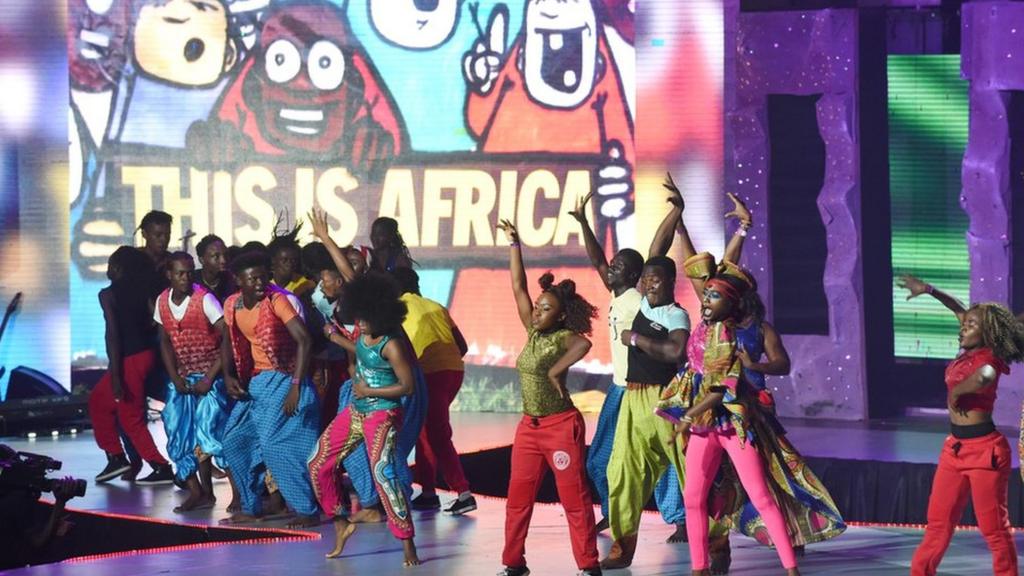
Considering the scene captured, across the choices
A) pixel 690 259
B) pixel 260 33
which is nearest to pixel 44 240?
pixel 260 33

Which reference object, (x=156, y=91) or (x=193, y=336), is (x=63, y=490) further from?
(x=156, y=91)

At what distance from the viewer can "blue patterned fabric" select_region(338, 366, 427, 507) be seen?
815 centimetres

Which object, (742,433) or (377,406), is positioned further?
(377,406)

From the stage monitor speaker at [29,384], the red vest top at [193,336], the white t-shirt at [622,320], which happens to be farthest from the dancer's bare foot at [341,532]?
the stage monitor speaker at [29,384]

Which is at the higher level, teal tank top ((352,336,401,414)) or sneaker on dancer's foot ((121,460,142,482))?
teal tank top ((352,336,401,414))

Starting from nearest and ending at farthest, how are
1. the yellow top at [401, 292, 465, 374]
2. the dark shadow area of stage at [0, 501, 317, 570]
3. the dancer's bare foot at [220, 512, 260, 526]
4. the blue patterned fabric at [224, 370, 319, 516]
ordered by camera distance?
1. the blue patterned fabric at [224, 370, 319, 516]
2. the dark shadow area of stage at [0, 501, 317, 570]
3. the dancer's bare foot at [220, 512, 260, 526]
4. the yellow top at [401, 292, 465, 374]

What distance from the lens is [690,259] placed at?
7.68 meters

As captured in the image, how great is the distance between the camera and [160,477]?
34.6 feet

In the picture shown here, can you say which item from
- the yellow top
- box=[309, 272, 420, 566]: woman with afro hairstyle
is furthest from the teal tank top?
the yellow top

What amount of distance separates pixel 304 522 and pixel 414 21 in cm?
555

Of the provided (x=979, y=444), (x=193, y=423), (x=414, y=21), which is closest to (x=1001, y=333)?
(x=979, y=444)

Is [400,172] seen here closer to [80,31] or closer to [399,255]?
[80,31]

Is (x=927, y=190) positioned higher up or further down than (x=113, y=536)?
higher up

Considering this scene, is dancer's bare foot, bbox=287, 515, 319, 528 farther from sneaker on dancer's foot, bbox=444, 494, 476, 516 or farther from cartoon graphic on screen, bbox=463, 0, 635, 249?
cartoon graphic on screen, bbox=463, 0, 635, 249
